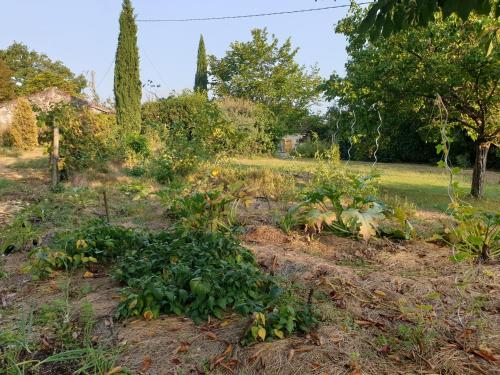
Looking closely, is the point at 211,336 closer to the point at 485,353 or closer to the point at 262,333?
the point at 262,333

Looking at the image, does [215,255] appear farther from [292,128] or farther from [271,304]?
[292,128]

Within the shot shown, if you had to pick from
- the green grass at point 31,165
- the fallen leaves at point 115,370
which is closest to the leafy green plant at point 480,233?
the fallen leaves at point 115,370

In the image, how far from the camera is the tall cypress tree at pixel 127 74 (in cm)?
2152

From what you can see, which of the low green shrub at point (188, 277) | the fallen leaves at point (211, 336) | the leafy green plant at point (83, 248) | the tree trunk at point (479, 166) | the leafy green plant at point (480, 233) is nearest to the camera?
the fallen leaves at point (211, 336)

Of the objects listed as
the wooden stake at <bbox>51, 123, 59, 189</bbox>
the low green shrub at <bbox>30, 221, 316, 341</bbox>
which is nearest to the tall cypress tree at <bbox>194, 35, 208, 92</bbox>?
the wooden stake at <bbox>51, 123, 59, 189</bbox>

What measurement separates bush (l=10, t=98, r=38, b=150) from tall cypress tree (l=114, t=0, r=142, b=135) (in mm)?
4383

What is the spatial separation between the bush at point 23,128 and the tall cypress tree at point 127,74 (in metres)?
4.38

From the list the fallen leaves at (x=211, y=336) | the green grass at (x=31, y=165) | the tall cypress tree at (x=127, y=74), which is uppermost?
the tall cypress tree at (x=127, y=74)

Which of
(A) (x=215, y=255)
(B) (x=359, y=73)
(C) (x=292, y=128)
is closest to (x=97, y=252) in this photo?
(A) (x=215, y=255)

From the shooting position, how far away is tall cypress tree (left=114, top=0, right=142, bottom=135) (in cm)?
2152

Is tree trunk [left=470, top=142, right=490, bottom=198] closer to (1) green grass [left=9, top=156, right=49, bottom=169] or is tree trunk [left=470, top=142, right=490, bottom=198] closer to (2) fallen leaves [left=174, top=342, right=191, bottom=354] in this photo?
(2) fallen leaves [left=174, top=342, right=191, bottom=354]

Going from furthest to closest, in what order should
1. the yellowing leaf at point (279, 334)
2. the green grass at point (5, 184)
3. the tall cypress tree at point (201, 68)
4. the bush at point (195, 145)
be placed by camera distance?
the tall cypress tree at point (201, 68)
the bush at point (195, 145)
the green grass at point (5, 184)
the yellowing leaf at point (279, 334)

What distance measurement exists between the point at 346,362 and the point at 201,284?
0.92 metres

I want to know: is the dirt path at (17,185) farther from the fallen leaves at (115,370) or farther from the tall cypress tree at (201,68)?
the tall cypress tree at (201,68)
